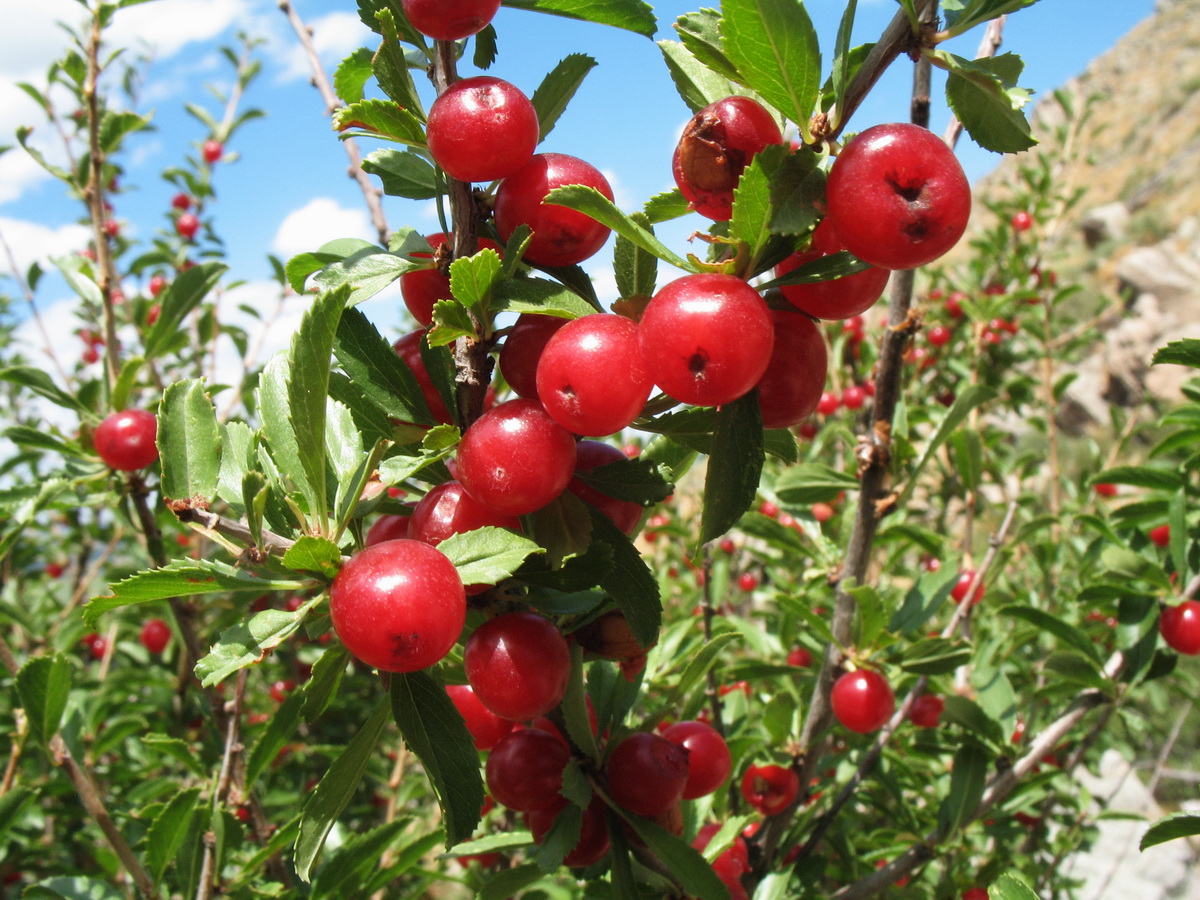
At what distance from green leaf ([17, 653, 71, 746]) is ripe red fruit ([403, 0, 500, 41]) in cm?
136

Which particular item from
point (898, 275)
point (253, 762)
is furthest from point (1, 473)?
point (898, 275)

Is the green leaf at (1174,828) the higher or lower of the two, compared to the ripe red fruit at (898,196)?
lower

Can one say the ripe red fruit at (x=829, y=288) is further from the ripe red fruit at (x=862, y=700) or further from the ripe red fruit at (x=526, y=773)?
the ripe red fruit at (x=862, y=700)

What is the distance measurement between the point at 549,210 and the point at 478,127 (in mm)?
121

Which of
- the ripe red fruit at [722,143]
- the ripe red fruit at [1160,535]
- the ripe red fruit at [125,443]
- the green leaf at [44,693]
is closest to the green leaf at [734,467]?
the ripe red fruit at [722,143]

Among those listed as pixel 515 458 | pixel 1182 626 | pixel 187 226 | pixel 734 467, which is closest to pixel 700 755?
pixel 734 467

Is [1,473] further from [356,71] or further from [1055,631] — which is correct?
[1055,631]

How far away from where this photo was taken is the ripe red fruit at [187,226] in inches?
175

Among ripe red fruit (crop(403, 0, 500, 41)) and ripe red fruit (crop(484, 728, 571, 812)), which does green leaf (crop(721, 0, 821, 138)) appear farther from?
ripe red fruit (crop(484, 728, 571, 812))

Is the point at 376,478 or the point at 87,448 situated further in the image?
the point at 87,448

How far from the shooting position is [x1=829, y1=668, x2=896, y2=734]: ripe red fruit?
1546 mm

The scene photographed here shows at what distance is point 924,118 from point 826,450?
3.19m

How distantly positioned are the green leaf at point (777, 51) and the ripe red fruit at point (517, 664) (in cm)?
63

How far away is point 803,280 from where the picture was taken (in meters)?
0.82
